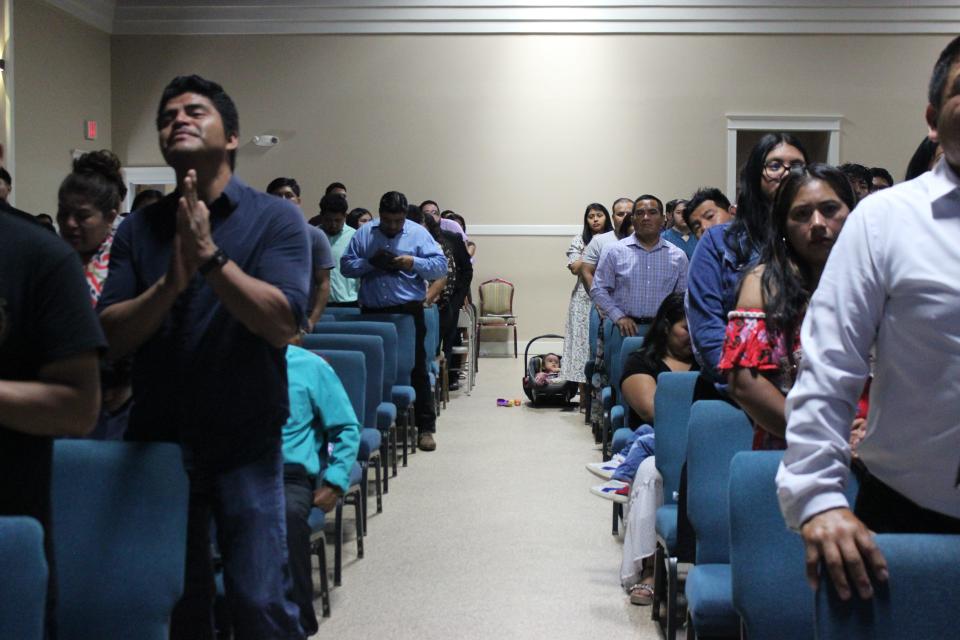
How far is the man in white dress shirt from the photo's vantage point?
151cm

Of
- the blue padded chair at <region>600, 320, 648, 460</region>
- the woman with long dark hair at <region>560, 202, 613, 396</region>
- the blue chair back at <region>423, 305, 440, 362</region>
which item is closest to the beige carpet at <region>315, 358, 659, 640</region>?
the blue padded chair at <region>600, 320, 648, 460</region>

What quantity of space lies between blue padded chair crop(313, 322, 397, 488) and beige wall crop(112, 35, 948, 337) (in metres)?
7.36

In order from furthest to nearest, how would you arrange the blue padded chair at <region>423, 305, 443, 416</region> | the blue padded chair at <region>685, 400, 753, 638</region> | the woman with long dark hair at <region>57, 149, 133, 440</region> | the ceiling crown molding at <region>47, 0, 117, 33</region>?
the ceiling crown molding at <region>47, 0, 117, 33</region> < the blue padded chair at <region>423, 305, 443, 416</region> < the woman with long dark hair at <region>57, 149, 133, 440</region> < the blue padded chair at <region>685, 400, 753, 638</region>

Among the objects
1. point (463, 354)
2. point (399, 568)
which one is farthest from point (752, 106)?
point (399, 568)

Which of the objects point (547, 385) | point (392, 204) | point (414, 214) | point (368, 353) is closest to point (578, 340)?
point (547, 385)

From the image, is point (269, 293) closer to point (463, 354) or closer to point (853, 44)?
point (463, 354)

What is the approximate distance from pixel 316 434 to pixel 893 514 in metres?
2.38

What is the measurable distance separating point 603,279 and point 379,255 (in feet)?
4.70

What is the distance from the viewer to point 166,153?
8.05ft

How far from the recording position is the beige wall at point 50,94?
432 inches

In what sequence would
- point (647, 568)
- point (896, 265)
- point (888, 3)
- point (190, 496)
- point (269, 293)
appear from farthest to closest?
1. point (888, 3)
2. point (647, 568)
3. point (190, 496)
4. point (269, 293)
5. point (896, 265)

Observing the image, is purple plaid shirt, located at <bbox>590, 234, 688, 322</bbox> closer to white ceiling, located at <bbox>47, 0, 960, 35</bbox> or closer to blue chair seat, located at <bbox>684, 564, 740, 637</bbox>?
blue chair seat, located at <bbox>684, 564, 740, 637</bbox>

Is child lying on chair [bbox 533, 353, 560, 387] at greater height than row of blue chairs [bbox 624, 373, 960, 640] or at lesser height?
lesser

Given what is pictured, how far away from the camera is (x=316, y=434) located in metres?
3.73
